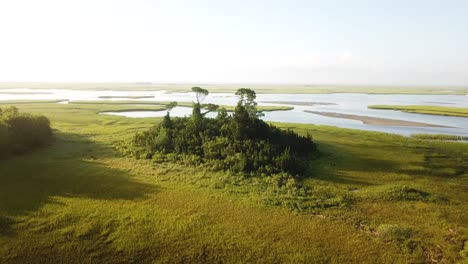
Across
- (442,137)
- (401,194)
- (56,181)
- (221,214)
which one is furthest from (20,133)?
(442,137)

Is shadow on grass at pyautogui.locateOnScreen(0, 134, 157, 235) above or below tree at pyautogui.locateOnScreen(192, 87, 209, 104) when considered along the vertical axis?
below

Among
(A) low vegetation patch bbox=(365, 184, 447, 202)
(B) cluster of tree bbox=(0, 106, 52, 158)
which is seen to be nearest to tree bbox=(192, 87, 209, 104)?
(B) cluster of tree bbox=(0, 106, 52, 158)

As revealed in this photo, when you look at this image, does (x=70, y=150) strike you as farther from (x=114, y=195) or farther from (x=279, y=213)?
(x=279, y=213)

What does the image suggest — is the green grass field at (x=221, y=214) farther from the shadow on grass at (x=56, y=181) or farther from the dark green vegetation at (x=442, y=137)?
the dark green vegetation at (x=442, y=137)

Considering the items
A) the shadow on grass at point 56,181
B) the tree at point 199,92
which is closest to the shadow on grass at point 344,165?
the shadow on grass at point 56,181

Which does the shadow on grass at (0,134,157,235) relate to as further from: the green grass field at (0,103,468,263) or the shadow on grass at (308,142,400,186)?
the shadow on grass at (308,142,400,186)

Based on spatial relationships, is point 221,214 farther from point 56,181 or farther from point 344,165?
point 344,165
